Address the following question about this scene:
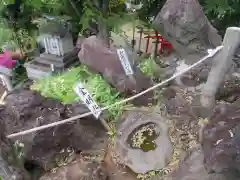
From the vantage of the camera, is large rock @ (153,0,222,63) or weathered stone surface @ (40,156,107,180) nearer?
weathered stone surface @ (40,156,107,180)

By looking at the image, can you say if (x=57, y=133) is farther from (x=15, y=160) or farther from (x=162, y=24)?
(x=162, y=24)

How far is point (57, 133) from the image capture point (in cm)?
277

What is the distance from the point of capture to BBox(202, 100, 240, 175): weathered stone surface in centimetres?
202

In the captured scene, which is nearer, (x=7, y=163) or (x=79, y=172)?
(x=7, y=163)

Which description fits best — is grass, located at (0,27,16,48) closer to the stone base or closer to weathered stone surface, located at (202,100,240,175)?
the stone base

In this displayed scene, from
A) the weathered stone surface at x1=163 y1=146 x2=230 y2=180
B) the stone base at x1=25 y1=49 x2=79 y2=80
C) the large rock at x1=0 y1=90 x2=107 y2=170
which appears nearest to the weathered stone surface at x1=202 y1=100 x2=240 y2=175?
the weathered stone surface at x1=163 y1=146 x2=230 y2=180

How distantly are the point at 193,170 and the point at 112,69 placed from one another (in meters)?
1.71

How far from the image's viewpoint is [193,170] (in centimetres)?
252

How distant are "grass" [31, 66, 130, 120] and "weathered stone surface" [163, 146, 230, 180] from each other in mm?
985

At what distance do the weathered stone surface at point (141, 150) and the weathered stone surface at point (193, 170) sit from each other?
6.9 inches

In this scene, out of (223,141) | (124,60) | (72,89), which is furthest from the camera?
(72,89)

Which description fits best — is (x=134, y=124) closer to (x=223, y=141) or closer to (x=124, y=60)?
(x=124, y=60)

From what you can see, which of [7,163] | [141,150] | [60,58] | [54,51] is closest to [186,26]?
[141,150]

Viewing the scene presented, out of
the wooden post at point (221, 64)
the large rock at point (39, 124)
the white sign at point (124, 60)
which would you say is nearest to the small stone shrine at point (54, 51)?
the white sign at point (124, 60)
